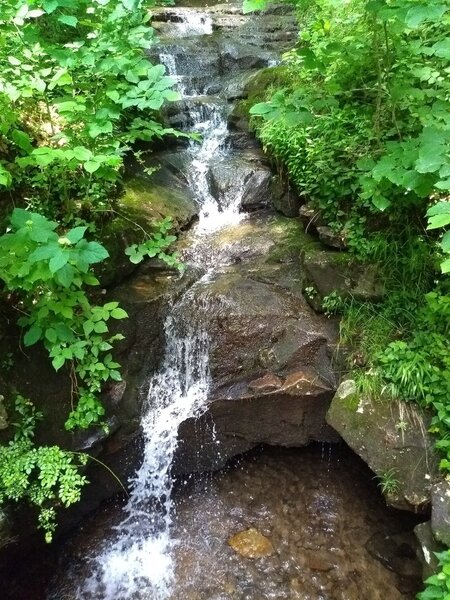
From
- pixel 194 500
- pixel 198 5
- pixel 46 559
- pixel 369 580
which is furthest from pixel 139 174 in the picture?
pixel 198 5

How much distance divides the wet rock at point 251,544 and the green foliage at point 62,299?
5.73 ft

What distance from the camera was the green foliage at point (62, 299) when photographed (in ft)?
9.55

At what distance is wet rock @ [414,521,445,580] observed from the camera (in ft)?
10.7

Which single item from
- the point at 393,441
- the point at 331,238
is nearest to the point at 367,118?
the point at 331,238

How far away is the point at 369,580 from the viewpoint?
3717mm

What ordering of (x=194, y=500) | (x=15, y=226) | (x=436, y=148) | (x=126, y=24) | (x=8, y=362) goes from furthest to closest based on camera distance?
(x=194, y=500)
(x=8, y=362)
(x=126, y=24)
(x=15, y=226)
(x=436, y=148)

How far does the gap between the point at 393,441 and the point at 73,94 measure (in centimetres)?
406

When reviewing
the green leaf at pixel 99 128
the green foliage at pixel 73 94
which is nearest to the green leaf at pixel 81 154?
the green foliage at pixel 73 94

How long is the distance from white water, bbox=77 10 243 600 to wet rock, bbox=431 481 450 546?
2256 mm

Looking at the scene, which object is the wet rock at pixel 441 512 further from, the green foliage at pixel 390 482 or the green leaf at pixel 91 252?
the green leaf at pixel 91 252

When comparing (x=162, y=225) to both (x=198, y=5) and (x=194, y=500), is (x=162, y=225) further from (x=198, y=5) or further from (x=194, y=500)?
(x=198, y=5)

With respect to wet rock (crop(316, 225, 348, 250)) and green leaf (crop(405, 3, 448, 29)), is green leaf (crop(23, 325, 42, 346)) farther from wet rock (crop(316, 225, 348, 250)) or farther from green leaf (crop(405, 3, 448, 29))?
green leaf (crop(405, 3, 448, 29))

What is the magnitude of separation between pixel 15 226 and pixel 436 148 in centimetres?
276

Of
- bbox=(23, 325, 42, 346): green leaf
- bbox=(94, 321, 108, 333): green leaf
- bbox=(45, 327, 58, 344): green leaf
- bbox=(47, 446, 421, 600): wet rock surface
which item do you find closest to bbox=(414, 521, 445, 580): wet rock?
bbox=(47, 446, 421, 600): wet rock surface
